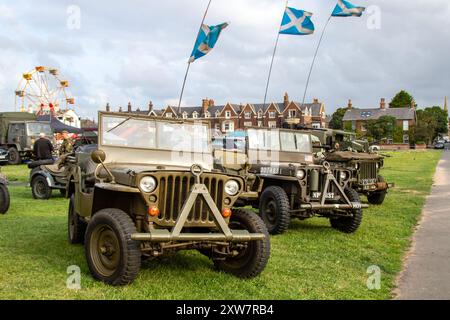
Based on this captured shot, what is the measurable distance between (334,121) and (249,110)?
780 inches

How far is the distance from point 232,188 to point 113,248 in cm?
134

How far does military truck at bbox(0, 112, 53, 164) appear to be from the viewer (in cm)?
2536

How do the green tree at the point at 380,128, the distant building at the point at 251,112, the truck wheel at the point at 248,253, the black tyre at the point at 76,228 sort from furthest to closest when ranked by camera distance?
the distant building at the point at 251,112 < the green tree at the point at 380,128 < the black tyre at the point at 76,228 < the truck wheel at the point at 248,253

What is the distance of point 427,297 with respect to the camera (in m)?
5.01

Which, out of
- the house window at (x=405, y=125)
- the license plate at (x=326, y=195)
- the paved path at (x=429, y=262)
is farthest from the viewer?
the house window at (x=405, y=125)

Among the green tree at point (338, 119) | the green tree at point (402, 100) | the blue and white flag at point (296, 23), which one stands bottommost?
the blue and white flag at point (296, 23)

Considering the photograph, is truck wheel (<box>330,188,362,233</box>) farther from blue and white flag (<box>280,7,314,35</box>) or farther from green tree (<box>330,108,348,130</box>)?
green tree (<box>330,108,348,130</box>)

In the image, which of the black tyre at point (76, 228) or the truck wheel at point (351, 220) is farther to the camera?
the truck wheel at point (351, 220)

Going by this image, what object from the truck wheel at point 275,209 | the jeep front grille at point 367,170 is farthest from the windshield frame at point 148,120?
the jeep front grille at point 367,170

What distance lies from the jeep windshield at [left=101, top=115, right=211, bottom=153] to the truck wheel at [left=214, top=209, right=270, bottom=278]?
128 centimetres

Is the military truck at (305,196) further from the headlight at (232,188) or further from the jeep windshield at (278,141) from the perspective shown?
the headlight at (232,188)

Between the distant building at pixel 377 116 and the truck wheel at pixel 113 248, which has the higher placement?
the distant building at pixel 377 116

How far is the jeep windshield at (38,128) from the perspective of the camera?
1007 inches

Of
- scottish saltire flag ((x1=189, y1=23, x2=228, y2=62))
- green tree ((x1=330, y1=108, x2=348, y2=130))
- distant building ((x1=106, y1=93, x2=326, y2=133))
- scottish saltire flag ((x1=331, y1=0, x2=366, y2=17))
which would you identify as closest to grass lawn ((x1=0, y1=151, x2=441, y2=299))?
scottish saltire flag ((x1=189, y1=23, x2=228, y2=62))
